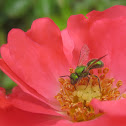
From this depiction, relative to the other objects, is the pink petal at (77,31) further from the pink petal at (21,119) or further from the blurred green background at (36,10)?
the blurred green background at (36,10)

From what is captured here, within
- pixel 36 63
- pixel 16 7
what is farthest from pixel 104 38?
pixel 16 7

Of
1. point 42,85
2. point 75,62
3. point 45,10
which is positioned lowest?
point 42,85

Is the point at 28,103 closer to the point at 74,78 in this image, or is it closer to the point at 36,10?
the point at 74,78

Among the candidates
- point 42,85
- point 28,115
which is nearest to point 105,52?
point 42,85

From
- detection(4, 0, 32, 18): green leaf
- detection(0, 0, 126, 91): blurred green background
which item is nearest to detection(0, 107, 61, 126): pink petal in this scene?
detection(0, 0, 126, 91): blurred green background

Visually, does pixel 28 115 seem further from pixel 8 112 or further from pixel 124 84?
pixel 124 84

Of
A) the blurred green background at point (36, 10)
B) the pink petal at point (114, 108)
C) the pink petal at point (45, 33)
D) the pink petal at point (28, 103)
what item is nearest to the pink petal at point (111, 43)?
the pink petal at point (45, 33)
